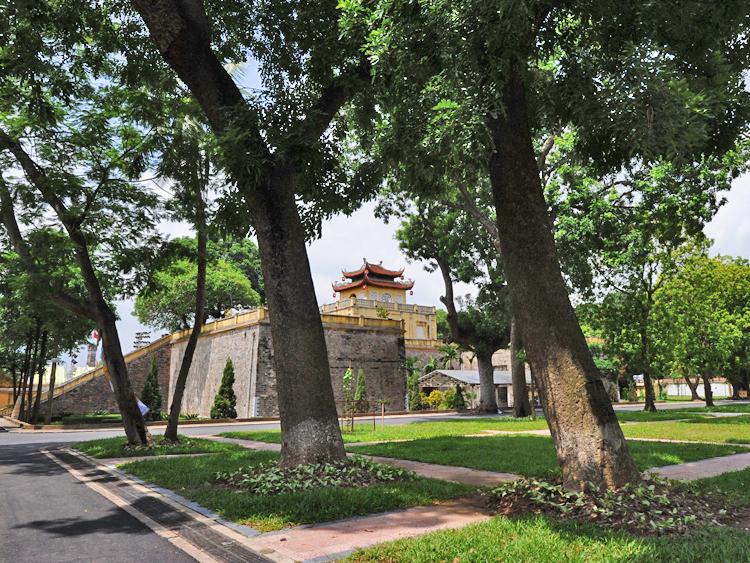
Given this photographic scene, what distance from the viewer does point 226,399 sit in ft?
101

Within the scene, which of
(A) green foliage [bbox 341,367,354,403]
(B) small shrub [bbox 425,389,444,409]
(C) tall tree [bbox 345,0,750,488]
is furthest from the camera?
(B) small shrub [bbox 425,389,444,409]

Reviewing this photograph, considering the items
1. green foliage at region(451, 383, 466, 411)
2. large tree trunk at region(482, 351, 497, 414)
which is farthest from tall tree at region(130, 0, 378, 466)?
green foliage at region(451, 383, 466, 411)

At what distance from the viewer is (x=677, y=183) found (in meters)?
17.7

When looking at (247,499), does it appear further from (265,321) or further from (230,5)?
(265,321)

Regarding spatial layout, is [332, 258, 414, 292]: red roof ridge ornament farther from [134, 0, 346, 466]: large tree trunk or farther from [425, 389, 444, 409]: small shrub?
[134, 0, 346, 466]: large tree trunk

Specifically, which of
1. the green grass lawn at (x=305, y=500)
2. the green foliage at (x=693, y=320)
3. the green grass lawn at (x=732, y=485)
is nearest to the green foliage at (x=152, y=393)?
the green grass lawn at (x=305, y=500)

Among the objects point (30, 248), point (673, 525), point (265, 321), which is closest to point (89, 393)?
point (265, 321)

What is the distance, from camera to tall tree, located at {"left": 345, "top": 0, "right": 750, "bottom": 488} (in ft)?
16.6

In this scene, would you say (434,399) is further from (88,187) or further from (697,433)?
(88,187)

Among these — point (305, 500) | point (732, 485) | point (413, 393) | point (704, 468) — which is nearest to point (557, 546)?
point (305, 500)

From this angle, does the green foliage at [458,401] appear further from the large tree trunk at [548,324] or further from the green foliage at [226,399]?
the large tree trunk at [548,324]

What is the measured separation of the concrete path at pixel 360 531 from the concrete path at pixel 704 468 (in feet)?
11.4

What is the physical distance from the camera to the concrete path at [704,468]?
8.09 meters

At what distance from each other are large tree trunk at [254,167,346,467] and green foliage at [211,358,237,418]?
2408 cm
